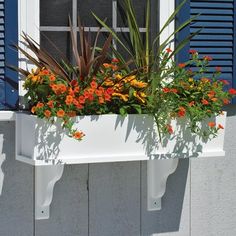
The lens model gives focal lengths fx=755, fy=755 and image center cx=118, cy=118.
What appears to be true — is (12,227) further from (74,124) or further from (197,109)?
(197,109)

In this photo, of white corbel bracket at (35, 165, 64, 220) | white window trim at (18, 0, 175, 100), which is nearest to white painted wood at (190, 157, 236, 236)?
white corbel bracket at (35, 165, 64, 220)

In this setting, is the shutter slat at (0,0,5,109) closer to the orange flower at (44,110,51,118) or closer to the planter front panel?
the planter front panel

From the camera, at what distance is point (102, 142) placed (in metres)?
3.21

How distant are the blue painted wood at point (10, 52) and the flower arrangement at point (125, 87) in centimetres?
6

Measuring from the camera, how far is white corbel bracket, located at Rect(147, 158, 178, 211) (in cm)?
349

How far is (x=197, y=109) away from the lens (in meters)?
3.32

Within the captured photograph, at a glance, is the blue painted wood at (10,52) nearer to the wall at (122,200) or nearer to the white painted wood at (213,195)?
the wall at (122,200)

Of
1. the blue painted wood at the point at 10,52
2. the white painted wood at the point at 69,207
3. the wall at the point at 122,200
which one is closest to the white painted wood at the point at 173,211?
the wall at the point at 122,200

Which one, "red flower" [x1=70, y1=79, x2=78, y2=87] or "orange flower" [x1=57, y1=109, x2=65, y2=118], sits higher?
"red flower" [x1=70, y1=79, x2=78, y2=87]

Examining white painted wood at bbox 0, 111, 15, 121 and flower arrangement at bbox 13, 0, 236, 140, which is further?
white painted wood at bbox 0, 111, 15, 121

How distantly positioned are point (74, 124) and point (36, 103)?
0.73ft

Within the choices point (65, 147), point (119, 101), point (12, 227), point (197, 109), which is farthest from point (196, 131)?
point (12, 227)

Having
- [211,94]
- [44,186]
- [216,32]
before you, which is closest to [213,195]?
[211,94]

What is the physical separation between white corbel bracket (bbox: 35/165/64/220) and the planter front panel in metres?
0.14
